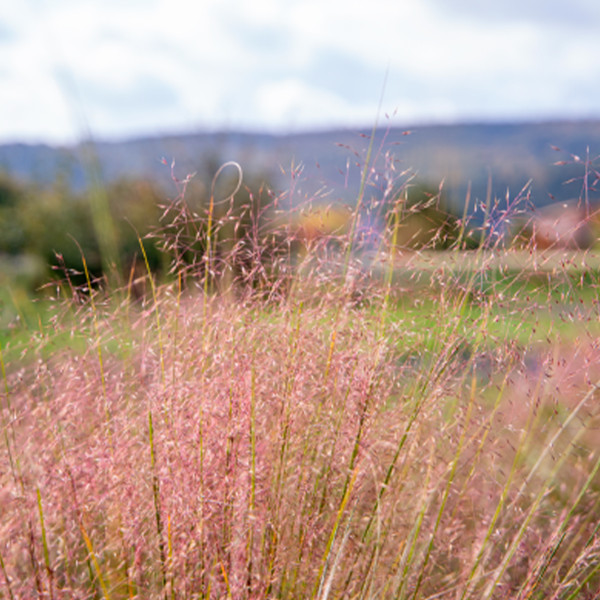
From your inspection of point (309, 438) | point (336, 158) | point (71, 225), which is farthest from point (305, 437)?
point (336, 158)

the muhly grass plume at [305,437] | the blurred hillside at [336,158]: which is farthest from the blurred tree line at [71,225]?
the muhly grass plume at [305,437]

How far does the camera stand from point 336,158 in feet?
145

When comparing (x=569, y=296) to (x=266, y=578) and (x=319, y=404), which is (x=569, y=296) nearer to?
(x=319, y=404)

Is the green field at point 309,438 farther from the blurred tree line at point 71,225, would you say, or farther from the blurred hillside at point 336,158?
the blurred tree line at point 71,225

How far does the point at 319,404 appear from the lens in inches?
62.6

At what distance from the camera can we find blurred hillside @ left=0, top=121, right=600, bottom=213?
1.79 metres

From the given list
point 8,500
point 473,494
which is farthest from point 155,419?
point 473,494

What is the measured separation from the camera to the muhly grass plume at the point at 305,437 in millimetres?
1520

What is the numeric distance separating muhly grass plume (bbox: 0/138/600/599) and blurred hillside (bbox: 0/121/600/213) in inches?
8.3

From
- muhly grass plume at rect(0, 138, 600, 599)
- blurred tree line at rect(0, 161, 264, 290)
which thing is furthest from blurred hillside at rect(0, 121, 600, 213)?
blurred tree line at rect(0, 161, 264, 290)

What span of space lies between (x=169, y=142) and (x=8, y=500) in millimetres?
7887

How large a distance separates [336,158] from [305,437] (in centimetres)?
4400

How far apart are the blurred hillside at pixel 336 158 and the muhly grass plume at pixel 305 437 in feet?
0.70

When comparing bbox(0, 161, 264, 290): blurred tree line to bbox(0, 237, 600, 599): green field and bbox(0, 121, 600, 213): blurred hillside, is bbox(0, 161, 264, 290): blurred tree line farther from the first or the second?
bbox(0, 237, 600, 599): green field
